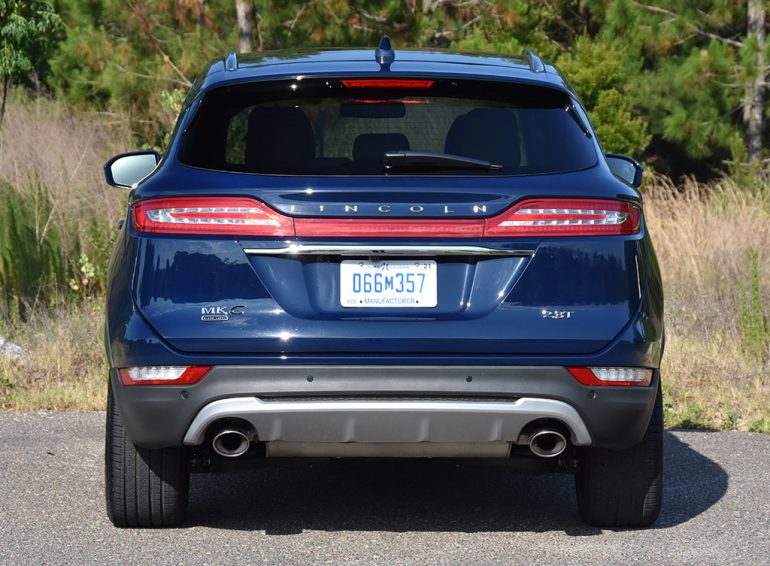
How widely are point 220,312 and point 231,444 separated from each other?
55 centimetres

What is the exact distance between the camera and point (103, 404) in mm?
8281

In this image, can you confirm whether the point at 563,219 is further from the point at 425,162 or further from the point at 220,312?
the point at 220,312

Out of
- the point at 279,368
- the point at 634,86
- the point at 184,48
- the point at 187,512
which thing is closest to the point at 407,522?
the point at 187,512

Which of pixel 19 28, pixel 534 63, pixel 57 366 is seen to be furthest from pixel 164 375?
pixel 19 28

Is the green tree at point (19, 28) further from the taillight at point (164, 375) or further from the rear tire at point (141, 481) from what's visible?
the taillight at point (164, 375)

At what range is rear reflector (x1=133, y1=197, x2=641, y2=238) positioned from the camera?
4.70 m

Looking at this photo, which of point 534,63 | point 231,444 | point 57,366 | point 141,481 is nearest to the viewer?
point 231,444

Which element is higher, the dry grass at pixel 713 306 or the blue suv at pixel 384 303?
the blue suv at pixel 384 303

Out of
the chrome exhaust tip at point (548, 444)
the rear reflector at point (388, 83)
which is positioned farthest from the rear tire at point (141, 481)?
the rear reflector at point (388, 83)

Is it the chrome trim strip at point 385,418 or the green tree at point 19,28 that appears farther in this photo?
the green tree at point 19,28

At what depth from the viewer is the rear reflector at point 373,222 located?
15.4 feet

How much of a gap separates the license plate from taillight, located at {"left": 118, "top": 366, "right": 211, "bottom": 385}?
53 centimetres

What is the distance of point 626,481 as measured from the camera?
5.39 meters

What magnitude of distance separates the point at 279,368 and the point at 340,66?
1.20m
